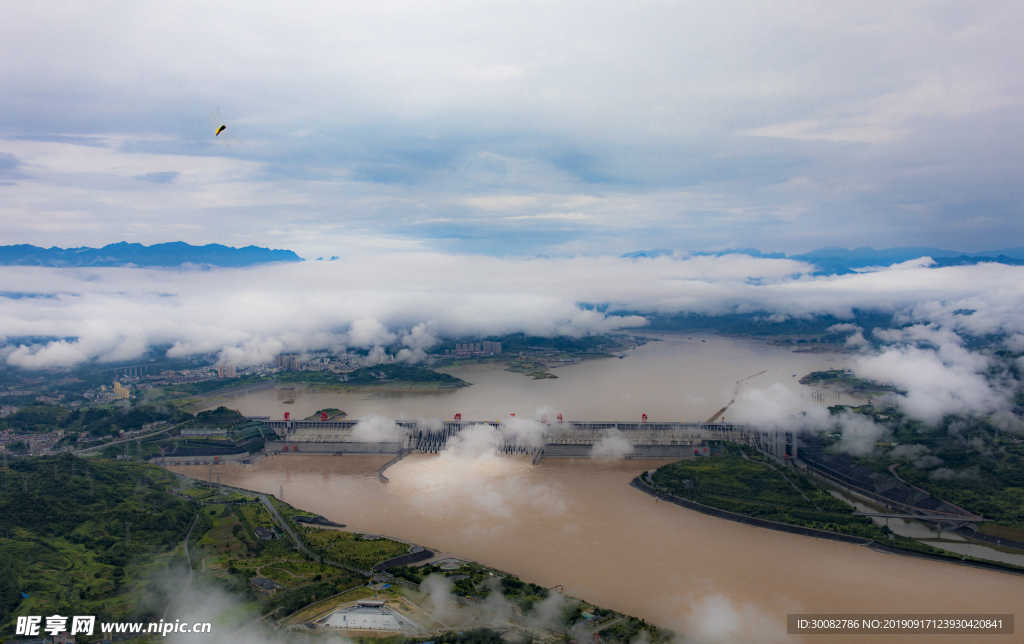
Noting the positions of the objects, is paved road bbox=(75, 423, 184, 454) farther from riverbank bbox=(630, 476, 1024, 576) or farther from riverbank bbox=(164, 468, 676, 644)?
riverbank bbox=(630, 476, 1024, 576)

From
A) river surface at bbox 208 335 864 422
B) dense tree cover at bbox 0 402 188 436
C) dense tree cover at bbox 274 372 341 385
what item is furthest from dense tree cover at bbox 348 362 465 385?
dense tree cover at bbox 0 402 188 436

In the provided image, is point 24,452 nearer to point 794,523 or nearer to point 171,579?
point 171,579

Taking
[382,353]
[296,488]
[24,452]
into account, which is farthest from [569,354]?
[24,452]

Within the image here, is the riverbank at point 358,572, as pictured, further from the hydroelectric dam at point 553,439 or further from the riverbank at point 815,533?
the hydroelectric dam at point 553,439

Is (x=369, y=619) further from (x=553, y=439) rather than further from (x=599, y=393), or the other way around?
(x=599, y=393)

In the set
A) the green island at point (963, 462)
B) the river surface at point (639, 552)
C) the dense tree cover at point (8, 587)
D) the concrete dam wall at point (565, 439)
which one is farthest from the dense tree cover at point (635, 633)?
the concrete dam wall at point (565, 439)

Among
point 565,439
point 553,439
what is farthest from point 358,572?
point 565,439
